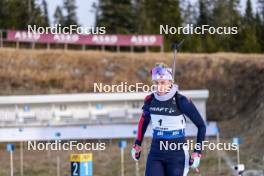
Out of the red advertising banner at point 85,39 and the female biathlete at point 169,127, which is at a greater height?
the red advertising banner at point 85,39

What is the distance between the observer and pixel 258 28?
63.1 m

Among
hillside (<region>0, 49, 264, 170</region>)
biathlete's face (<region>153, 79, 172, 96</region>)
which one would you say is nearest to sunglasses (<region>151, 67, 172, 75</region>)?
biathlete's face (<region>153, 79, 172, 96</region>)

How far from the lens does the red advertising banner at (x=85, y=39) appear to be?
43938 mm

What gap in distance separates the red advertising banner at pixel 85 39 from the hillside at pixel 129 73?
2.95ft

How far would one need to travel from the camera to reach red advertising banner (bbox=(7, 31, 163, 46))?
144 ft

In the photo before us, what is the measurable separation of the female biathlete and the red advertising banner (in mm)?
36227

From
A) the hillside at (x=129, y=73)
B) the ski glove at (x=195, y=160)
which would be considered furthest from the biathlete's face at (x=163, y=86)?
the hillside at (x=129, y=73)

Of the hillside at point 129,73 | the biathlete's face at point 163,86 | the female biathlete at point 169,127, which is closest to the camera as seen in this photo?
the female biathlete at point 169,127

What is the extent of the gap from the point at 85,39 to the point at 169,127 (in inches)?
1485

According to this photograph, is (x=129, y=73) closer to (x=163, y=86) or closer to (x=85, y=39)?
(x=85, y=39)

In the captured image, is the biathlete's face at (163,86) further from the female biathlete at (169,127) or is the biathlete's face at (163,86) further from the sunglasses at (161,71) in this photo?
the sunglasses at (161,71)

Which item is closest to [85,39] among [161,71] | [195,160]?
[161,71]

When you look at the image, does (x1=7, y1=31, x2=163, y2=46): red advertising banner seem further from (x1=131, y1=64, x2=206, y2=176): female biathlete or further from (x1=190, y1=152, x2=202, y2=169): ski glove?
(x1=190, y1=152, x2=202, y2=169): ski glove

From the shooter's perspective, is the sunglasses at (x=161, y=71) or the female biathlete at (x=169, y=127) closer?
the female biathlete at (x=169, y=127)
